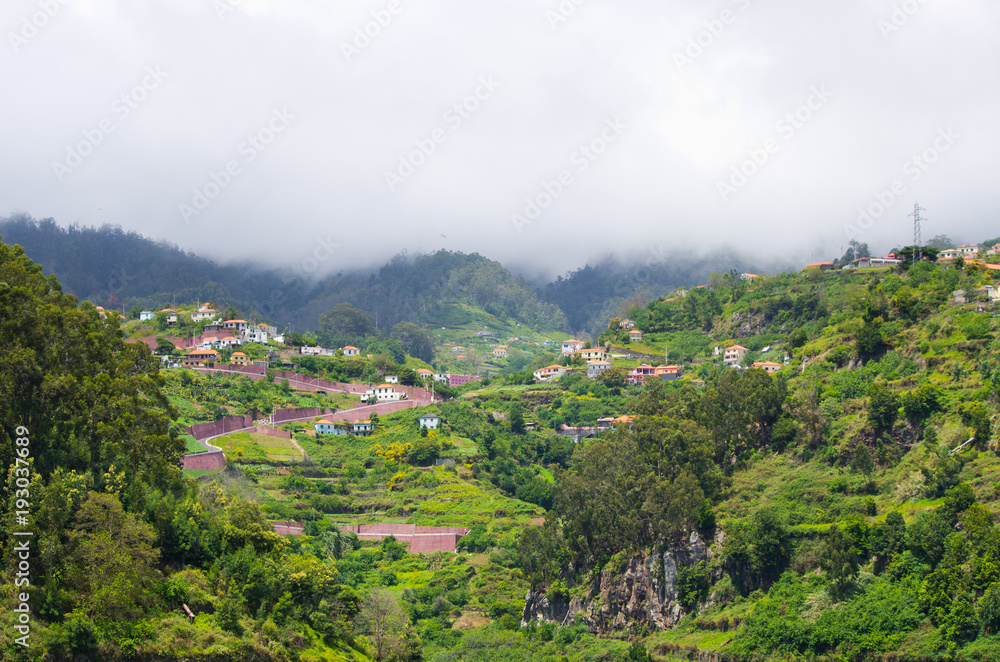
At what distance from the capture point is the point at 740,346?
70688mm

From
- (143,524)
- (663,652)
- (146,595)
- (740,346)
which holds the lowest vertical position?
(663,652)

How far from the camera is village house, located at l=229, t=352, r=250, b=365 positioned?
72438mm

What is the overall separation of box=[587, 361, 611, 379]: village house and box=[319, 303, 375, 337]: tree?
40448 mm

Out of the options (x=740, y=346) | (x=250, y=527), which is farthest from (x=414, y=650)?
(x=740, y=346)

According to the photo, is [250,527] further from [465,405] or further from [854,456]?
[465,405]

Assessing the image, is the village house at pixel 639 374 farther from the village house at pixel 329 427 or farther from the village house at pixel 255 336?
the village house at pixel 255 336

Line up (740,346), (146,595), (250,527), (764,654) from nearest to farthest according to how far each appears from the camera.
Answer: (146,595) → (250,527) → (764,654) → (740,346)

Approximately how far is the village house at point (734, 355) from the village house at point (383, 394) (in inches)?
939

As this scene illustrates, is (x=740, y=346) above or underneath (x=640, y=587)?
above

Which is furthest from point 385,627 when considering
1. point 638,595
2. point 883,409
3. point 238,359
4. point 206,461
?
point 238,359

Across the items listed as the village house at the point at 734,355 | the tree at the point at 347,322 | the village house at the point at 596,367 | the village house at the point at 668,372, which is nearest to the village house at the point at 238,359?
the village house at the point at 596,367

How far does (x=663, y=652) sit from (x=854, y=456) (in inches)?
431

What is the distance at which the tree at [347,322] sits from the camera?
11406 cm

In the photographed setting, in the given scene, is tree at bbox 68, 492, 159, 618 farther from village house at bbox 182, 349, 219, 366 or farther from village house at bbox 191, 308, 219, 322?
village house at bbox 191, 308, 219, 322
